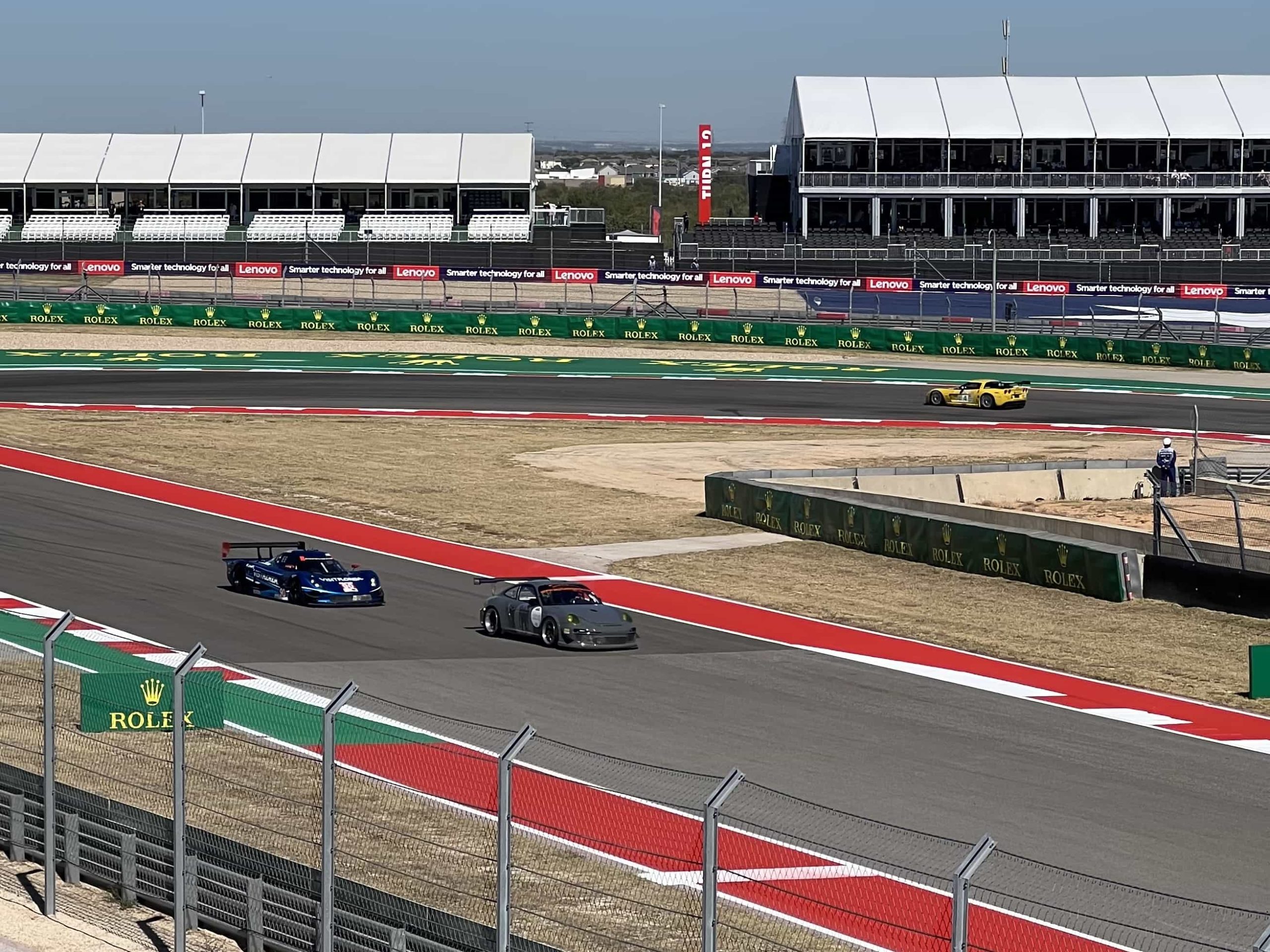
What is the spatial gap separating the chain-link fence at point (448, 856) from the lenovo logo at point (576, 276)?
66.5 metres

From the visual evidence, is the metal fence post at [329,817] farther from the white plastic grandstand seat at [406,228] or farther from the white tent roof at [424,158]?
the white tent roof at [424,158]

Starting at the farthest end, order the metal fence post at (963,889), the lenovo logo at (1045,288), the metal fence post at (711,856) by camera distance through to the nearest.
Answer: the lenovo logo at (1045,288), the metal fence post at (711,856), the metal fence post at (963,889)

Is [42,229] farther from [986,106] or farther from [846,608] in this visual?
[846,608]

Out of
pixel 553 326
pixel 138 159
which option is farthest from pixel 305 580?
pixel 138 159

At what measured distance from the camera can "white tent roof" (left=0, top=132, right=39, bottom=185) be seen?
102m

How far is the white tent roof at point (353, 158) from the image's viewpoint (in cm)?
10319

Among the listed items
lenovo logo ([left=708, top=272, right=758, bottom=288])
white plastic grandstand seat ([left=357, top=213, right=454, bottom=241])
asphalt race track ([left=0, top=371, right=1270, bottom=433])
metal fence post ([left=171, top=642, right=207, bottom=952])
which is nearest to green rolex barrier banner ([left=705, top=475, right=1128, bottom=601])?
metal fence post ([left=171, top=642, right=207, bottom=952])

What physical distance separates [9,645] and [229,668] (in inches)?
279

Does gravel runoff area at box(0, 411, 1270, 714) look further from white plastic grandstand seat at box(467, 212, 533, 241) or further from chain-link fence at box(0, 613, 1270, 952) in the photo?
white plastic grandstand seat at box(467, 212, 533, 241)

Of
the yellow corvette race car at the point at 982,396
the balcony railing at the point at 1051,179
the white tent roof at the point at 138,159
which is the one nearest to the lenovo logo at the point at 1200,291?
the balcony railing at the point at 1051,179

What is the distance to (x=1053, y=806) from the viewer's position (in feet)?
56.5

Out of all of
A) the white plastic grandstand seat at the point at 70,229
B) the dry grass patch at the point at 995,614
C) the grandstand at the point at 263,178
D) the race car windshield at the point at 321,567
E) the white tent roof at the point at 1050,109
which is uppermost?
the white tent roof at the point at 1050,109

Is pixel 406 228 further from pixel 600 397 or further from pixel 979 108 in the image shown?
pixel 600 397

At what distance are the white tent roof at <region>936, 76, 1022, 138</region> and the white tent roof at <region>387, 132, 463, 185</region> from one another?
89.8 ft
